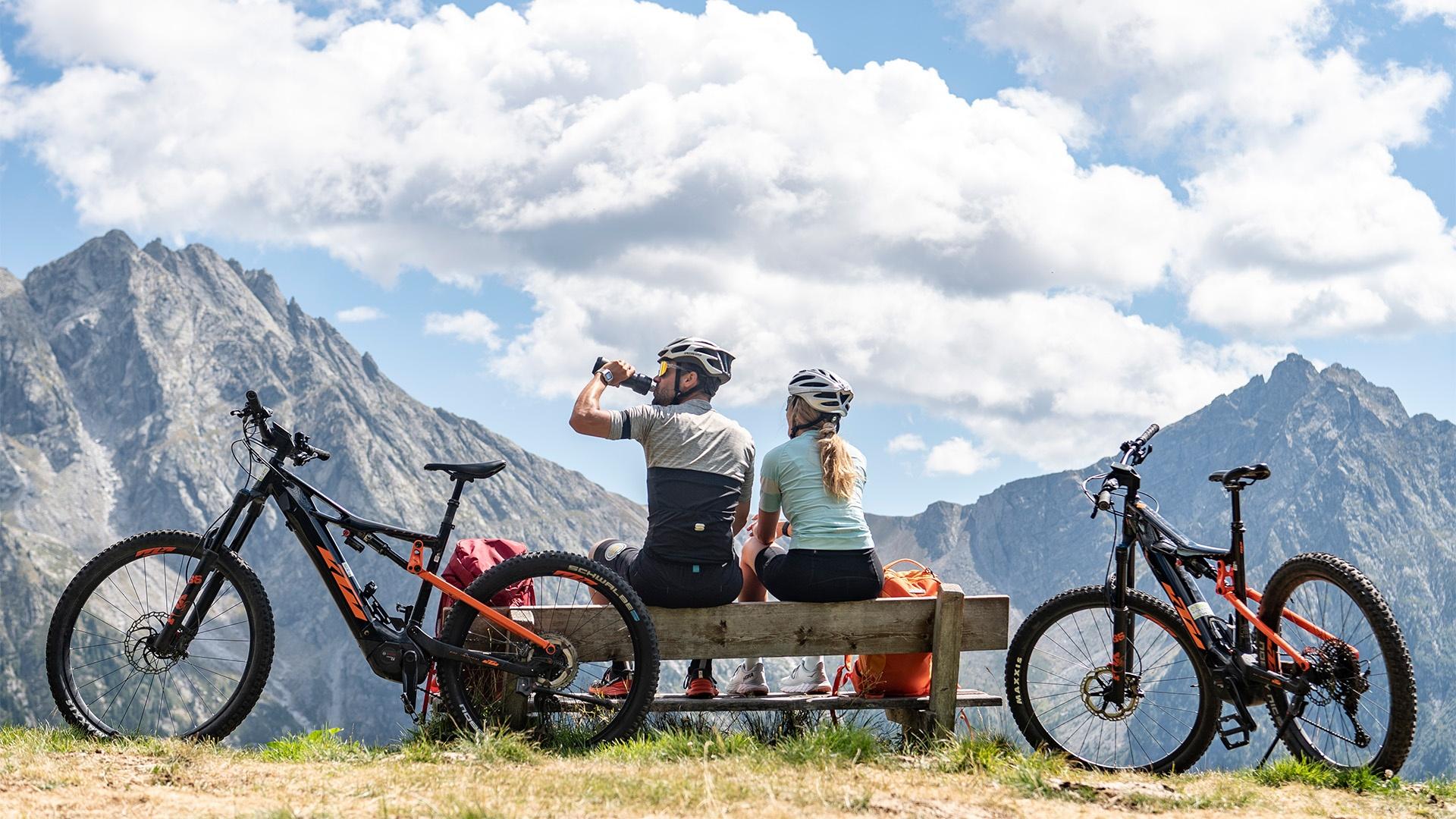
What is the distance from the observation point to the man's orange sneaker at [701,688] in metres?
8.46

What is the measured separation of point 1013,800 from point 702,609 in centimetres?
269

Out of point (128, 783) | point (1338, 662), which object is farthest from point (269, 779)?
point (1338, 662)

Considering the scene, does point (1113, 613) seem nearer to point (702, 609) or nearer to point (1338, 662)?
point (1338, 662)

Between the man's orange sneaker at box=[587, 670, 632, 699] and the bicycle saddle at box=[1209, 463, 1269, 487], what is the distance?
440 centimetres

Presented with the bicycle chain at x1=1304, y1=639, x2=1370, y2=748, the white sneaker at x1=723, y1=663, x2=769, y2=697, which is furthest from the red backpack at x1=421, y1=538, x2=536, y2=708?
the bicycle chain at x1=1304, y1=639, x2=1370, y2=748

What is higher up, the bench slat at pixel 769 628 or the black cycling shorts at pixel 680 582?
the black cycling shorts at pixel 680 582

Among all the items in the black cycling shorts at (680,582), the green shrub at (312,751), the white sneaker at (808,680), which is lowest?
the green shrub at (312,751)

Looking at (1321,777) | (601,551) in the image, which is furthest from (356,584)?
(1321,777)

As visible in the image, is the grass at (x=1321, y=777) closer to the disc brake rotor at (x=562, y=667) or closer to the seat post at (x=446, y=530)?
the disc brake rotor at (x=562, y=667)

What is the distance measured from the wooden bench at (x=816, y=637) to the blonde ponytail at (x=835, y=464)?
930mm

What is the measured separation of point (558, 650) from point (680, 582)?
0.99 meters

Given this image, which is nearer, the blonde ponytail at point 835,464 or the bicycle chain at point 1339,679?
the bicycle chain at point 1339,679

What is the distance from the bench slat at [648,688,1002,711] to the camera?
8.22m

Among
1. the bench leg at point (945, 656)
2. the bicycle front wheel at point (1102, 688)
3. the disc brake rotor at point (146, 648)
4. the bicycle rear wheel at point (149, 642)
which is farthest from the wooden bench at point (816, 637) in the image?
the disc brake rotor at point (146, 648)
